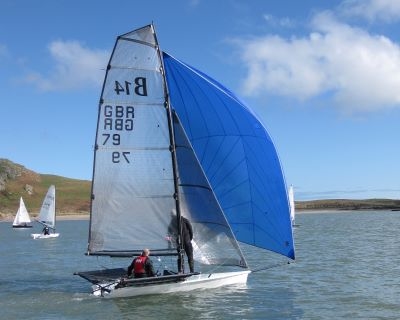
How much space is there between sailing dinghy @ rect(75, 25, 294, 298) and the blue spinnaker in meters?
0.03

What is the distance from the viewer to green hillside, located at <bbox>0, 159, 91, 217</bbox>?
153 meters

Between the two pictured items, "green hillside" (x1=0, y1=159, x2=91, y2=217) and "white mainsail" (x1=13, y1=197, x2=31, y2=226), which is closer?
"white mainsail" (x1=13, y1=197, x2=31, y2=226)

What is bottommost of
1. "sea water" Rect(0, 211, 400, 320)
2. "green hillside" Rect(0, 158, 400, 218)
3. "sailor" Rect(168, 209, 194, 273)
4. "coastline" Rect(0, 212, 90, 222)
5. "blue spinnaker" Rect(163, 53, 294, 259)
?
"sea water" Rect(0, 211, 400, 320)

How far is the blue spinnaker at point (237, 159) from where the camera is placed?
18328 mm

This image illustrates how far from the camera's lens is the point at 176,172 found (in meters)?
18.6

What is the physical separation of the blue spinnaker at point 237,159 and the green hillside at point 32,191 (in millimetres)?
131214

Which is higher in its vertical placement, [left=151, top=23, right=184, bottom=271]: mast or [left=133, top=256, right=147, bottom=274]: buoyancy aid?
[left=151, top=23, right=184, bottom=271]: mast

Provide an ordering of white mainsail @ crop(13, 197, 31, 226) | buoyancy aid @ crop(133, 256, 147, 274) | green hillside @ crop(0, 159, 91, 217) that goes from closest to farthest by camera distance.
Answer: buoyancy aid @ crop(133, 256, 147, 274), white mainsail @ crop(13, 197, 31, 226), green hillside @ crop(0, 159, 91, 217)

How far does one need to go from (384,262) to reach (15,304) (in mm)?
19018

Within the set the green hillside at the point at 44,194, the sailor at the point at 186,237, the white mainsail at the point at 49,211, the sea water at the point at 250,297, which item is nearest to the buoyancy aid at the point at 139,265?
the sea water at the point at 250,297

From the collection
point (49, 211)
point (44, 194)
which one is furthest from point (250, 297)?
point (44, 194)

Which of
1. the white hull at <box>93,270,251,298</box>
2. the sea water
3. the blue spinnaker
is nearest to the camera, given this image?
the sea water

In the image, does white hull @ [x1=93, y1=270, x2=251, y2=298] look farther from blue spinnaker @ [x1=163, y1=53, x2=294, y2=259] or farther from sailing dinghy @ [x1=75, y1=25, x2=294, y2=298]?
blue spinnaker @ [x1=163, y1=53, x2=294, y2=259]

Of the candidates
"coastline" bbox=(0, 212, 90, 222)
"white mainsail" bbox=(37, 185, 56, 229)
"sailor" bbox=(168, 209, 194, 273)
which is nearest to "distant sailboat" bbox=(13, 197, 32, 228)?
"white mainsail" bbox=(37, 185, 56, 229)
